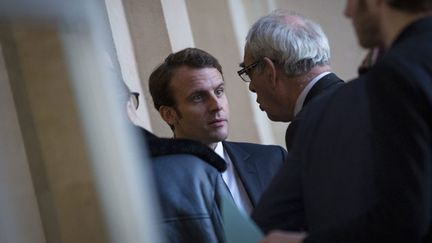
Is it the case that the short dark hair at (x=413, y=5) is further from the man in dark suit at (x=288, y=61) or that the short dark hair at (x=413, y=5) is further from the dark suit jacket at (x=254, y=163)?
the dark suit jacket at (x=254, y=163)

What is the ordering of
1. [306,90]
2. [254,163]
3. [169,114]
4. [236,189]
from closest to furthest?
[306,90], [236,189], [254,163], [169,114]

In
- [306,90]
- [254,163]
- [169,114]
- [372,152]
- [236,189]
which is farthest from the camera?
[169,114]

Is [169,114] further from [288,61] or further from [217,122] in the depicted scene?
[288,61]

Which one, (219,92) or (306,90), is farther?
(219,92)

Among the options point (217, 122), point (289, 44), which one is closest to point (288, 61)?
point (289, 44)

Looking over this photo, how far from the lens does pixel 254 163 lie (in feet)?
9.61

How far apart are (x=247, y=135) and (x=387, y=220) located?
373cm

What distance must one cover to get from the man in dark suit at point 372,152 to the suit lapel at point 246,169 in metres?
0.99

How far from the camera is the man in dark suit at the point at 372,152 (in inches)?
54.8

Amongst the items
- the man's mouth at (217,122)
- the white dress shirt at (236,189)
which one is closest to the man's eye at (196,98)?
the man's mouth at (217,122)

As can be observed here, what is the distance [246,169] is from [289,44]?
0.53m

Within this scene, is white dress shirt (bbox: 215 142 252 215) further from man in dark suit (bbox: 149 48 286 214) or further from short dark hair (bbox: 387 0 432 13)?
short dark hair (bbox: 387 0 432 13)

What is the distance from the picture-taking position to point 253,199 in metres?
2.73

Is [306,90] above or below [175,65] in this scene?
below
